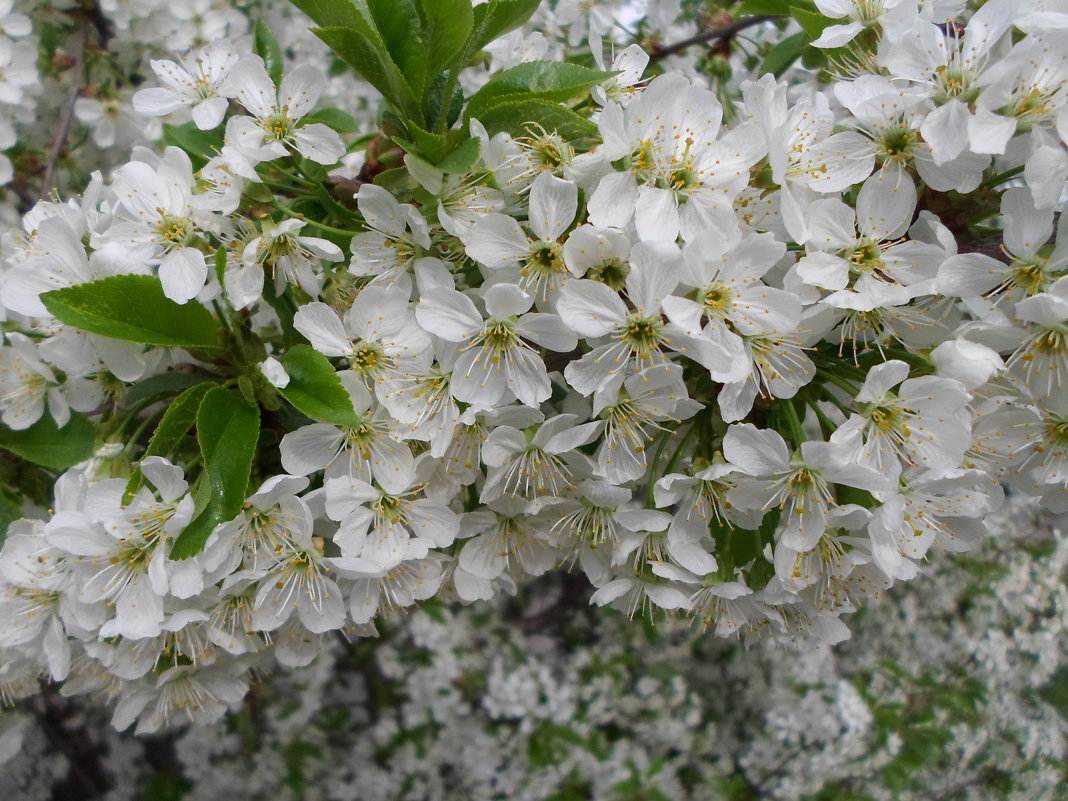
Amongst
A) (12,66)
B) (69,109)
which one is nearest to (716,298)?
(12,66)

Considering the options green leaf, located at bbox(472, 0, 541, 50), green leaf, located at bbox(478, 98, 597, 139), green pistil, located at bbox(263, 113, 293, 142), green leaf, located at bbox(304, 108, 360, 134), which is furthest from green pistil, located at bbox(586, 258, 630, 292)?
green leaf, located at bbox(304, 108, 360, 134)

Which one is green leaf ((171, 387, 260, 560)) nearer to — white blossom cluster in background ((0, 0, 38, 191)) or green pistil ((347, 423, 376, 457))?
green pistil ((347, 423, 376, 457))

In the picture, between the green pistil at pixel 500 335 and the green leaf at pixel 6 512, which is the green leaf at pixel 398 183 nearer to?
the green pistil at pixel 500 335

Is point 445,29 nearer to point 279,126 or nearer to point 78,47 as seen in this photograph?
point 279,126

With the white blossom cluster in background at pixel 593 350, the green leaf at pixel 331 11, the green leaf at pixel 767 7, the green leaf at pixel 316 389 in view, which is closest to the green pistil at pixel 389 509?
the white blossom cluster in background at pixel 593 350

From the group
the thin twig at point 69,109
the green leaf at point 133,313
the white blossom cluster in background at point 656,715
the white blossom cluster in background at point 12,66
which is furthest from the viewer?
the white blossom cluster in background at point 656,715
